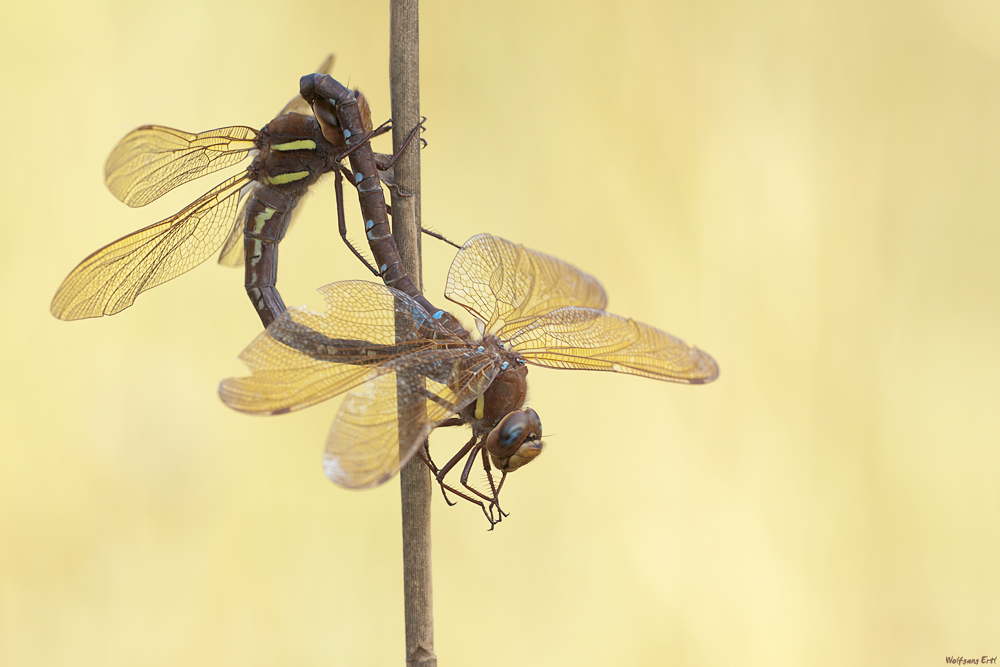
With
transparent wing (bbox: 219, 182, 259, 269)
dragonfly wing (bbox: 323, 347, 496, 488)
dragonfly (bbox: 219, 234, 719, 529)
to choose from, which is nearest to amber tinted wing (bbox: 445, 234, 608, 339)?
dragonfly (bbox: 219, 234, 719, 529)

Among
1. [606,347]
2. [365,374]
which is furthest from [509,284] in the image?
[365,374]

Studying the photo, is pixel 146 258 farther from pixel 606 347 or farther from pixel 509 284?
pixel 606 347

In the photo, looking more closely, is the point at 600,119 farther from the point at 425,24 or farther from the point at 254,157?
the point at 254,157

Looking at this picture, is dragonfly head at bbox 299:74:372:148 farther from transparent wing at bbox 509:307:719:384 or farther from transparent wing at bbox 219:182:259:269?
transparent wing at bbox 509:307:719:384

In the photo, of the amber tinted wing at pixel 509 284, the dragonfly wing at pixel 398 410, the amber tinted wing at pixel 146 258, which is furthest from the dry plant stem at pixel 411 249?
the amber tinted wing at pixel 146 258

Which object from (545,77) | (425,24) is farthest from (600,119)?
(425,24)
